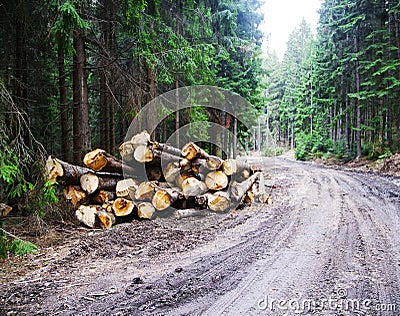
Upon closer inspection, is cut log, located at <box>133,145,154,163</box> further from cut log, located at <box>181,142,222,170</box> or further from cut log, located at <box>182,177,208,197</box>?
cut log, located at <box>182,177,208,197</box>

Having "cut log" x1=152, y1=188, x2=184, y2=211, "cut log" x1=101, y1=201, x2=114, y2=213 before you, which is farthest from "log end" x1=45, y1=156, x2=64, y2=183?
"cut log" x1=152, y1=188, x2=184, y2=211

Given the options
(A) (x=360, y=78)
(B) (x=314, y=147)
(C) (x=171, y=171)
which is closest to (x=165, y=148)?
(C) (x=171, y=171)

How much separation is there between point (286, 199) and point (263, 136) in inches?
2311

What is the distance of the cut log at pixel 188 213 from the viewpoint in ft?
24.1

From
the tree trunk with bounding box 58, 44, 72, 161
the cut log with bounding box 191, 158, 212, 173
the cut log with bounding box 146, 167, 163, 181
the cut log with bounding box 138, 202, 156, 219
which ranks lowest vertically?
the cut log with bounding box 138, 202, 156, 219

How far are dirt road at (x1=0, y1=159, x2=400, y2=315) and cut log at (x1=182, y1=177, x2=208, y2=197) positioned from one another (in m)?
0.87

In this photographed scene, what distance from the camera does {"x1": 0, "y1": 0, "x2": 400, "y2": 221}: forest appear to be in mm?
5512

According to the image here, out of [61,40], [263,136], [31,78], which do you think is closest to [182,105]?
[31,78]

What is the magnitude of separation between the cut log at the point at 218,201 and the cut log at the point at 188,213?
283mm

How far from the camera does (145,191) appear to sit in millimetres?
7168

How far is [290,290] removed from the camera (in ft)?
11.4

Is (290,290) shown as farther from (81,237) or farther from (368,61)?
(368,61)

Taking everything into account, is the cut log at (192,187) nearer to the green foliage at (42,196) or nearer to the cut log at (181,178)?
the cut log at (181,178)

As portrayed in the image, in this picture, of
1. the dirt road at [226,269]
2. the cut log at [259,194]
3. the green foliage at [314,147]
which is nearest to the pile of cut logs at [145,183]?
the dirt road at [226,269]
